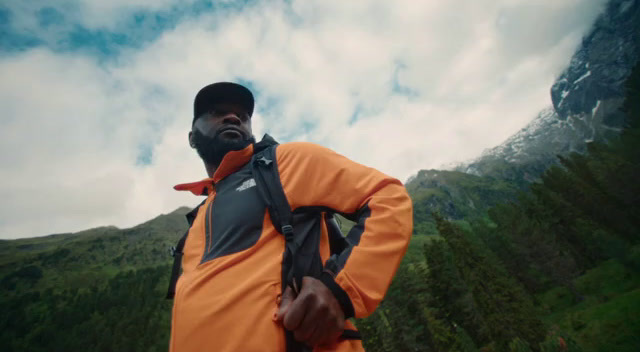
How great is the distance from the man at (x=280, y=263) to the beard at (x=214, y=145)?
0.62m

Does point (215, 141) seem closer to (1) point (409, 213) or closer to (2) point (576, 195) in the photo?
(1) point (409, 213)

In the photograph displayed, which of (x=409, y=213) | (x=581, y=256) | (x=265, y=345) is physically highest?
(x=409, y=213)

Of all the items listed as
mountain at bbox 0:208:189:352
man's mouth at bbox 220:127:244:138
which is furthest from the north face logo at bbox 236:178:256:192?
mountain at bbox 0:208:189:352

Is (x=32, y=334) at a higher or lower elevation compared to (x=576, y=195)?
lower

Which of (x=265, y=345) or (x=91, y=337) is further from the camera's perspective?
(x=91, y=337)

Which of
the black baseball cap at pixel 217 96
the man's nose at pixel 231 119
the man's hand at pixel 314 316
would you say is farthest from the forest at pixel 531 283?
the black baseball cap at pixel 217 96

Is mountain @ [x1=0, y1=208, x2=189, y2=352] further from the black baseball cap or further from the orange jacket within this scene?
A: the orange jacket

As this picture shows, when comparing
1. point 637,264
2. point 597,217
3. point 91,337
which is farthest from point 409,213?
point 91,337

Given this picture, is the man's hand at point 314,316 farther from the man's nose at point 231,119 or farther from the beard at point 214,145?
the man's nose at point 231,119

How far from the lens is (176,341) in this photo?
1.97 metres

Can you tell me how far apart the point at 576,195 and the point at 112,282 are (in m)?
159

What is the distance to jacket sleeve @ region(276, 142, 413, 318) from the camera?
1919 millimetres

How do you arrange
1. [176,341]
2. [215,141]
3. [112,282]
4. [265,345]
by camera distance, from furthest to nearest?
[112,282], [215,141], [176,341], [265,345]

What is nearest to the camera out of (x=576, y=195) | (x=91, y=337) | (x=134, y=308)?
(x=576, y=195)
